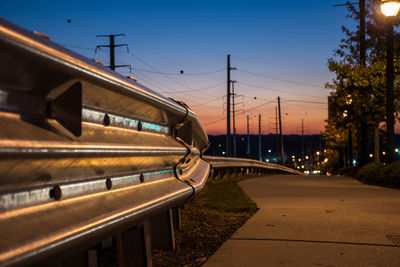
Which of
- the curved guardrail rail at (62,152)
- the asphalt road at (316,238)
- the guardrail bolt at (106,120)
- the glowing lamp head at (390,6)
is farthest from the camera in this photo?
the glowing lamp head at (390,6)

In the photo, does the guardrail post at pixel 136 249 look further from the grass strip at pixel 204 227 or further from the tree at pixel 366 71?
the tree at pixel 366 71

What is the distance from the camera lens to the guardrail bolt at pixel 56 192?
6.12ft

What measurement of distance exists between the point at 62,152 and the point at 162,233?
9.00ft

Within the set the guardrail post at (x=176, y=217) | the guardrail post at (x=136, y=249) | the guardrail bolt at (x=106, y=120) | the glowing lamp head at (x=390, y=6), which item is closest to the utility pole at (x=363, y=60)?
the glowing lamp head at (x=390, y=6)

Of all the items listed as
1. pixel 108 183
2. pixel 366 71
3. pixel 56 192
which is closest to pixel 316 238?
pixel 108 183

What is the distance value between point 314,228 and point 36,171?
14.5 ft

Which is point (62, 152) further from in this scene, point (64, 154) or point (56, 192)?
point (56, 192)

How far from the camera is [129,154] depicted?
2.58 meters

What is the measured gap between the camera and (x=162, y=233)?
4438mm

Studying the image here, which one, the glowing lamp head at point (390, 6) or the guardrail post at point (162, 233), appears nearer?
the guardrail post at point (162, 233)

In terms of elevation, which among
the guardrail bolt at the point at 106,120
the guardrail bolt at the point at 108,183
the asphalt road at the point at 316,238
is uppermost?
the guardrail bolt at the point at 106,120

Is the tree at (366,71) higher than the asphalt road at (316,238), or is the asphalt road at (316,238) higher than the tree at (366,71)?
the tree at (366,71)

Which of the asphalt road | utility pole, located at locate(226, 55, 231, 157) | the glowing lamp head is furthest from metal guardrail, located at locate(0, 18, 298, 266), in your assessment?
utility pole, located at locate(226, 55, 231, 157)

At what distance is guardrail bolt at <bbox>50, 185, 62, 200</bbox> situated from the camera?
1866mm
